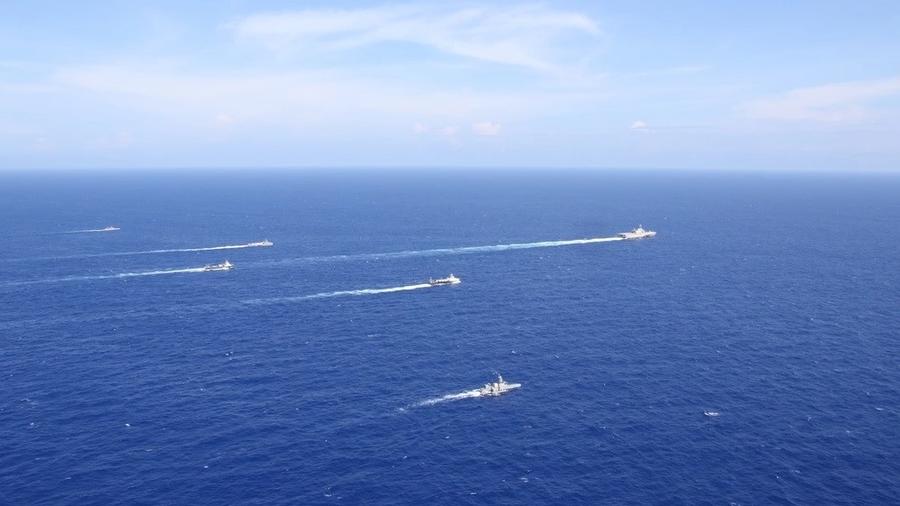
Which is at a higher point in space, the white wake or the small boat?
the small boat

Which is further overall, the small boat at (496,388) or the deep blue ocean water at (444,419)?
the small boat at (496,388)

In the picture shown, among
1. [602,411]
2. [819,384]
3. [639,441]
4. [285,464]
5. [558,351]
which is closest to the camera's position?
[285,464]

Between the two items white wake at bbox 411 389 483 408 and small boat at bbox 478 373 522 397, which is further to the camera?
small boat at bbox 478 373 522 397

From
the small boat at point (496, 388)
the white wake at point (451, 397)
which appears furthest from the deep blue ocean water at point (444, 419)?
the small boat at point (496, 388)

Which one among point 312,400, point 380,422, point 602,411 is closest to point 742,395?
point 602,411

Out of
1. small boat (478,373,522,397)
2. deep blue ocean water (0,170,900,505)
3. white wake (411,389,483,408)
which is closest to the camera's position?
deep blue ocean water (0,170,900,505)

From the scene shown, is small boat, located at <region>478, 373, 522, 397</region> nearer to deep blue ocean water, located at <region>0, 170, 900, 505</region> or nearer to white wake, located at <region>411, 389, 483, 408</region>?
white wake, located at <region>411, 389, 483, 408</region>

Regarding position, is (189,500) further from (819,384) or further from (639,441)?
(819,384)

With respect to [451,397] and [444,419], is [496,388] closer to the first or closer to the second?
[451,397]

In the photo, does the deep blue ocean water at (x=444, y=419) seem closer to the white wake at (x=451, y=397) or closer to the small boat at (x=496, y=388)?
the white wake at (x=451, y=397)

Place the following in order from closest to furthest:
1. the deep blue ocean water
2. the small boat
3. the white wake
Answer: the deep blue ocean water
the white wake
the small boat

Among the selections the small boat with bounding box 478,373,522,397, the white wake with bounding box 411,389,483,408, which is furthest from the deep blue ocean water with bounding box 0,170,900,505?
the small boat with bounding box 478,373,522,397
